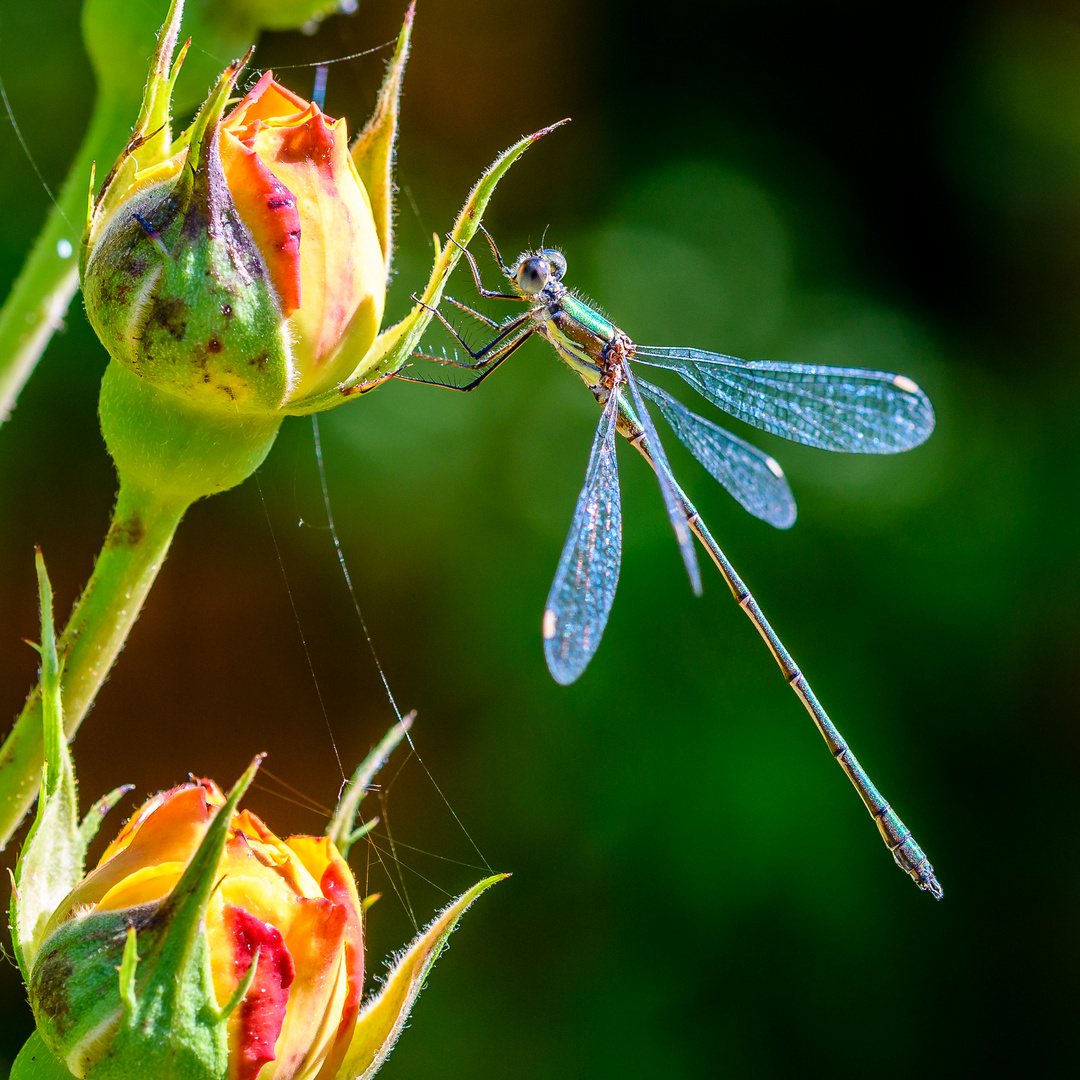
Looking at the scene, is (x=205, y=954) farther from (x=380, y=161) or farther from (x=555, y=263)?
(x=555, y=263)

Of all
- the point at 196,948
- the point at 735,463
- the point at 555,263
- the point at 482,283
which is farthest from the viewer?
the point at 735,463

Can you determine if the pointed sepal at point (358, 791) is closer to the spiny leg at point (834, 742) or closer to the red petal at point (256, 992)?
the red petal at point (256, 992)

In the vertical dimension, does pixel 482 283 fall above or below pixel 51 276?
below

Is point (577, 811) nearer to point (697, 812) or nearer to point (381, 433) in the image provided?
point (697, 812)

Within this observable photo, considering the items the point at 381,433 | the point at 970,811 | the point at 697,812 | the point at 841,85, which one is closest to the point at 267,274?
the point at 381,433

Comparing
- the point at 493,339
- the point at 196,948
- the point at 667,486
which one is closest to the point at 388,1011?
the point at 196,948

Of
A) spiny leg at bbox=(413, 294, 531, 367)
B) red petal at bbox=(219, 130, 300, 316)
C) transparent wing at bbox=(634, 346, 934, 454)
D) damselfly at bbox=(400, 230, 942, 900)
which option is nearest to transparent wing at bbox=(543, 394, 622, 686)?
damselfly at bbox=(400, 230, 942, 900)

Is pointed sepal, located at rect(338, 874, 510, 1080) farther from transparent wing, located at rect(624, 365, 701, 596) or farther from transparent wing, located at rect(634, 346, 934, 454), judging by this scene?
transparent wing, located at rect(634, 346, 934, 454)
